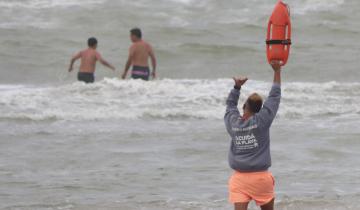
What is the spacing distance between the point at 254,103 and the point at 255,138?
10.0 inches

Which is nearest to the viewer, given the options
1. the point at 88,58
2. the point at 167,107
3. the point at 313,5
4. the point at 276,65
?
the point at 276,65

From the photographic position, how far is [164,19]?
25.1 metres

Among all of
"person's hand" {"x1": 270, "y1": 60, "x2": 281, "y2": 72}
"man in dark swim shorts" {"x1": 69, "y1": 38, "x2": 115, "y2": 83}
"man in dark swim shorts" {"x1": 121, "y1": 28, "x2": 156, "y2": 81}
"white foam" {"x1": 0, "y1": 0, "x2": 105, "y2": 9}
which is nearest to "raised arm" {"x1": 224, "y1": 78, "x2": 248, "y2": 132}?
"person's hand" {"x1": 270, "y1": 60, "x2": 281, "y2": 72}

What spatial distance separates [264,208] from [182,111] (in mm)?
7732

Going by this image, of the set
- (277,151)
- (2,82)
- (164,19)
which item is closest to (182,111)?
(277,151)

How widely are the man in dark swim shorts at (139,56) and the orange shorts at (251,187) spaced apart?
9632 mm

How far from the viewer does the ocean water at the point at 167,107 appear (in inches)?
380

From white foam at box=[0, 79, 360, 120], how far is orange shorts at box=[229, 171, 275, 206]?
24.6 feet

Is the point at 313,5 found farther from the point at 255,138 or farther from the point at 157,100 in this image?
the point at 255,138

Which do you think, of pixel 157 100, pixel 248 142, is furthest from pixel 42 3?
pixel 248 142

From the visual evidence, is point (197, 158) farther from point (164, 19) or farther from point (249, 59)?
point (164, 19)

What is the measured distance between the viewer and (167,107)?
15102mm

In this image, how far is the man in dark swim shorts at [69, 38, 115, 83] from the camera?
54.1 ft

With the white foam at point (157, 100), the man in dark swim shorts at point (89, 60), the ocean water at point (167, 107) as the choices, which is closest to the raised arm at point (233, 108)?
the ocean water at point (167, 107)
